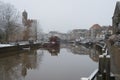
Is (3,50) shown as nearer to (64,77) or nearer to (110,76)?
(64,77)

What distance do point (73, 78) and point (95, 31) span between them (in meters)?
134

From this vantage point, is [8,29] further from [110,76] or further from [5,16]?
[110,76]

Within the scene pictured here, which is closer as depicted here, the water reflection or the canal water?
the canal water

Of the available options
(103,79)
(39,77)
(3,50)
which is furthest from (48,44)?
(103,79)

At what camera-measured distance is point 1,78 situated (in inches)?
629

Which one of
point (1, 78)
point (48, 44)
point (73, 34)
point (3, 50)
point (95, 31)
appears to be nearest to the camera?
point (1, 78)

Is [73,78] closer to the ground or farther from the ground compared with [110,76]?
closer to the ground

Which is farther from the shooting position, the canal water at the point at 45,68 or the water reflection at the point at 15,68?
the water reflection at the point at 15,68

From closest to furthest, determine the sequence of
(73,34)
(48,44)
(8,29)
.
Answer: (8,29) → (48,44) → (73,34)

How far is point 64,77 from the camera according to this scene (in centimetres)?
1625

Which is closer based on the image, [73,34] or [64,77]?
[64,77]

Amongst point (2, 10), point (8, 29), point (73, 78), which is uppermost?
point (2, 10)

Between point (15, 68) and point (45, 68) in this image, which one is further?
point (15, 68)

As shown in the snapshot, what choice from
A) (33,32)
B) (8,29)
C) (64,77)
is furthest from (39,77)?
(33,32)
